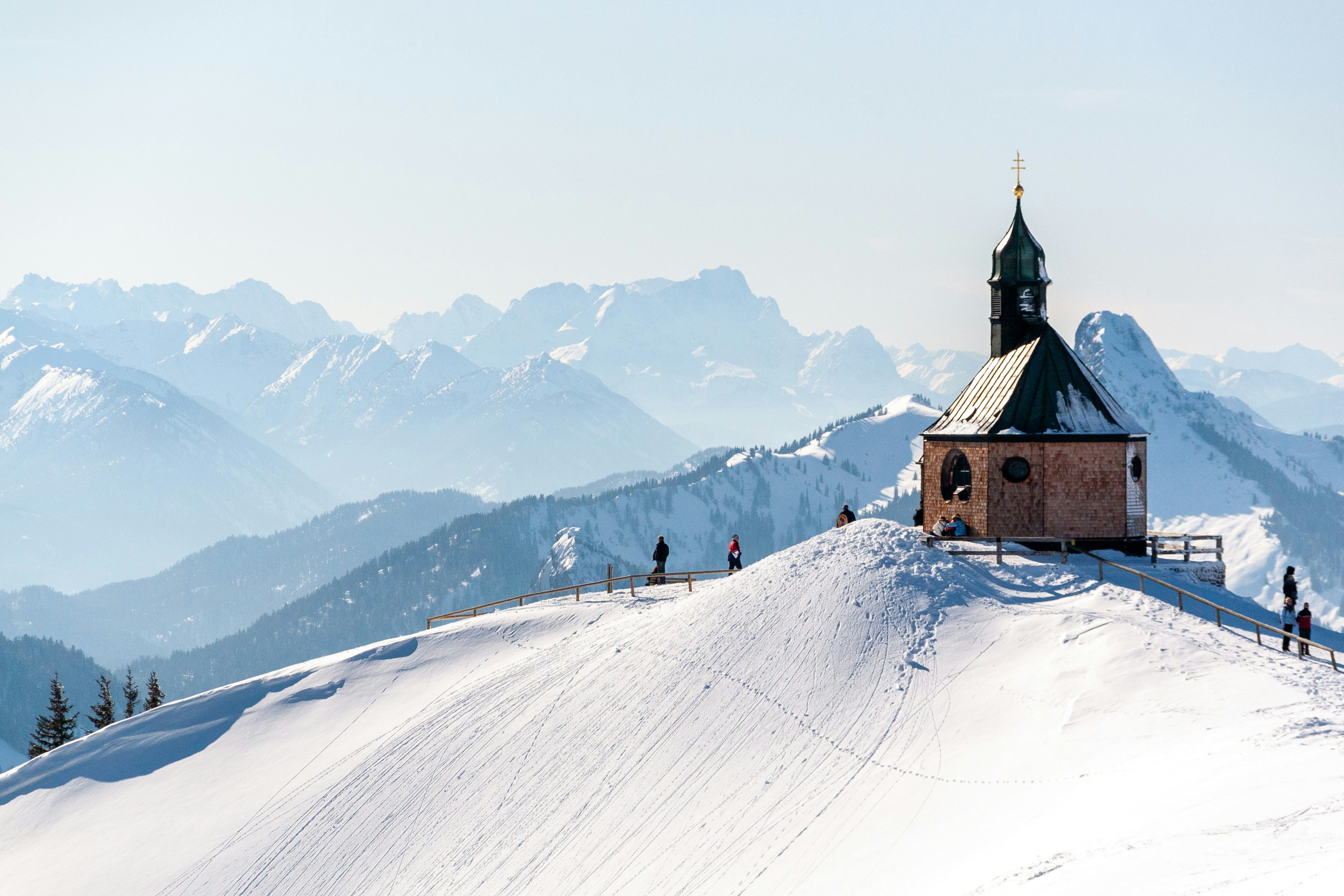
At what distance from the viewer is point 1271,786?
24656 millimetres

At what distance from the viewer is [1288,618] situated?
3622cm

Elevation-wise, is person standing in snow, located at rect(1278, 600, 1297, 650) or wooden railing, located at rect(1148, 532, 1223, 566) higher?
wooden railing, located at rect(1148, 532, 1223, 566)

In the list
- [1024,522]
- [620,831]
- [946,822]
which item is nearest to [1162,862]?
[946,822]

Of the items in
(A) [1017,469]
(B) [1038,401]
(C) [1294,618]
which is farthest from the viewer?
(B) [1038,401]

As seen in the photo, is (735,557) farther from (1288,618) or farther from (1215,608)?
(1288,618)

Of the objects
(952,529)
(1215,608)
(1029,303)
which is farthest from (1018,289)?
(1215,608)

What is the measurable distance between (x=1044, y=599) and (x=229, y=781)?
99.9 ft

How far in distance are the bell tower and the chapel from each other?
62.6 inches

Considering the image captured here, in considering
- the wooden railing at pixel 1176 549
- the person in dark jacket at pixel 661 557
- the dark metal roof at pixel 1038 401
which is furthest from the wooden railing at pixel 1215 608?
the person in dark jacket at pixel 661 557

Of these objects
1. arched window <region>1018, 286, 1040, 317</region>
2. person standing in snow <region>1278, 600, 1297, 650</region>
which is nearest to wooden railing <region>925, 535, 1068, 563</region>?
person standing in snow <region>1278, 600, 1297, 650</region>

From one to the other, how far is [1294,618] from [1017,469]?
40.5 ft

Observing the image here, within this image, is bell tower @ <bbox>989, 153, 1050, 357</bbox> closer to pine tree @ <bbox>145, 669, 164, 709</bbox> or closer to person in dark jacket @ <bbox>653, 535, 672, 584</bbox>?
person in dark jacket @ <bbox>653, 535, 672, 584</bbox>

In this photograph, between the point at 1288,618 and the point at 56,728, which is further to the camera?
the point at 56,728

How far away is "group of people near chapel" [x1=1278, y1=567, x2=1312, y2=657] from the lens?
34750mm
